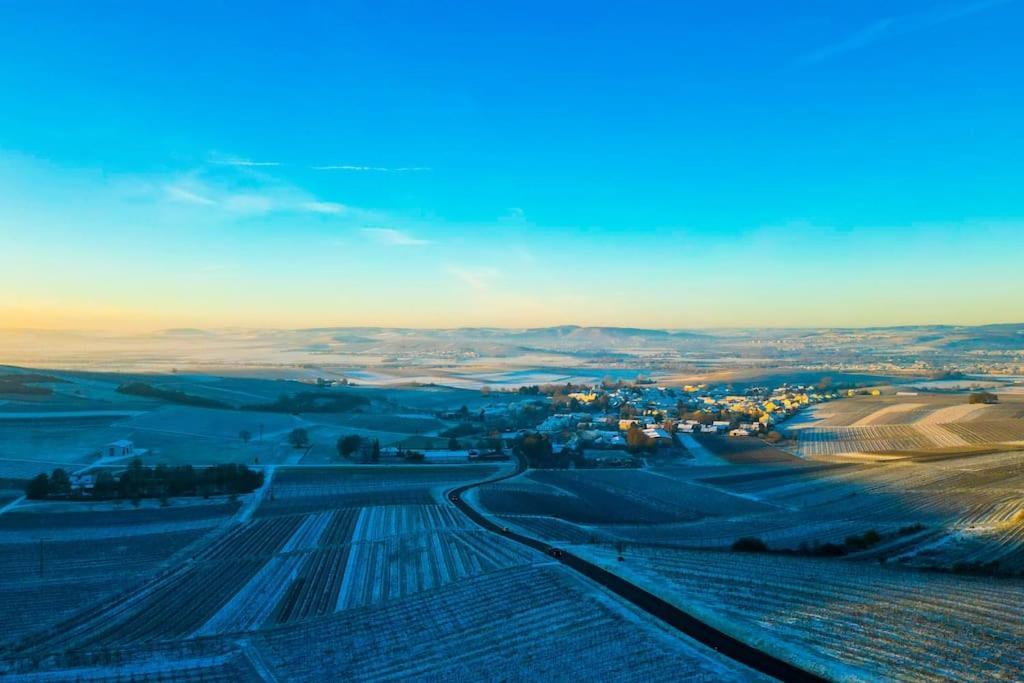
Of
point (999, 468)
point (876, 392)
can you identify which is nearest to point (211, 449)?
point (999, 468)

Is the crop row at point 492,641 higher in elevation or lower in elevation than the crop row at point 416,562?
higher

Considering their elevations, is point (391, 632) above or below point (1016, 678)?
below

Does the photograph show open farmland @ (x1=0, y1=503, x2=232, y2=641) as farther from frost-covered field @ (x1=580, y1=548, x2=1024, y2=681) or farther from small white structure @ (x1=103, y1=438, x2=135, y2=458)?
frost-covered field @ (x1=580, y1=548, x2=1024, y2=681)

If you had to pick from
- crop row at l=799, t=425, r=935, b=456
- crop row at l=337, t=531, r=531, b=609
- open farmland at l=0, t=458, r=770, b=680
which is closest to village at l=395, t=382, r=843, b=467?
crop row at l=799, t=425, r=935, b=456

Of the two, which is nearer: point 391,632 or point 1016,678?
point 1016,678

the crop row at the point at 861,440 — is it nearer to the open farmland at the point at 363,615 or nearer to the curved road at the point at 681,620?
the curved road at the point at 681,620

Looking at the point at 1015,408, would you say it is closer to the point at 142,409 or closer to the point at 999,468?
the point at 999,468

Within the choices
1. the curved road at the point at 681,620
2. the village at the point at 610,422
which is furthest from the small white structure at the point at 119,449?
the curved road at the point at 681,620
